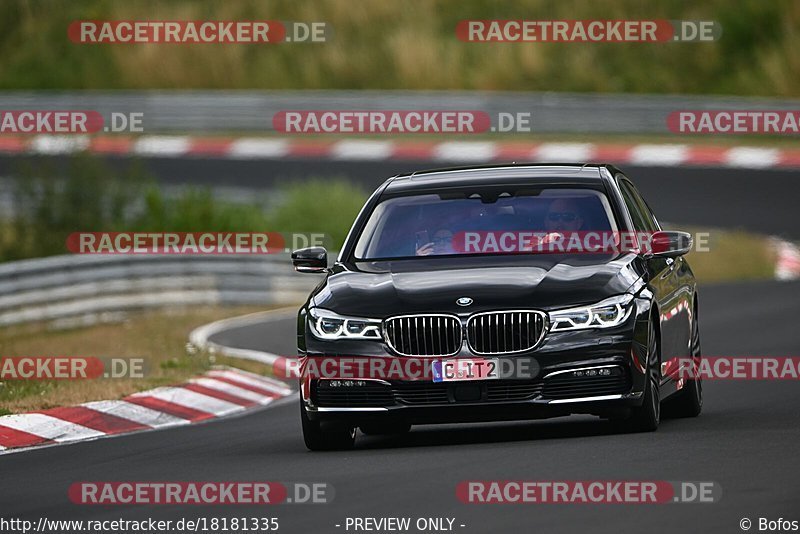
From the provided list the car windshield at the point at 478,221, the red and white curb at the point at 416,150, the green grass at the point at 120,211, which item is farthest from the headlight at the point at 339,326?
the red and white curb at the point at 416,150

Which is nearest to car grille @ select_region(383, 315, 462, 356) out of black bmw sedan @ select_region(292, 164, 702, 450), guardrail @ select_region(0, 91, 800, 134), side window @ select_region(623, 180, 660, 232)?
black bmw sedan @ select_region(292, 164, 702, 450)

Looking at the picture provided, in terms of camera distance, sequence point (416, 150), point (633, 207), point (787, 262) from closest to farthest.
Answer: point (633, 207) < point (787, 262) < point (416, 150)

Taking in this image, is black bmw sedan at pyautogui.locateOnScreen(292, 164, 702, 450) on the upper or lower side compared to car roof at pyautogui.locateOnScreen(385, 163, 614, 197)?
lower

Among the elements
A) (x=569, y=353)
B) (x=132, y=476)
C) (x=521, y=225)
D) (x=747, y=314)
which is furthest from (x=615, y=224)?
(x=747, y=314)

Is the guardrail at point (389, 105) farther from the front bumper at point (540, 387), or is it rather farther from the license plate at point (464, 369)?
the license plate at point (464, 369)

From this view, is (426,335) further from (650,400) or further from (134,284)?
(134,284)

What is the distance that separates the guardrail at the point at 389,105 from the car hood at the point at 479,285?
71.2 ft

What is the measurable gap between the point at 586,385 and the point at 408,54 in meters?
33.0

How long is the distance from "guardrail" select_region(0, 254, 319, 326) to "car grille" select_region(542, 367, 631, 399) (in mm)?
11873

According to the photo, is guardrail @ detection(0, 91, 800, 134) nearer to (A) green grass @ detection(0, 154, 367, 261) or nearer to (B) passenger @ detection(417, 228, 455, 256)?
(A) green grass @ detection(0, 154, 367, 261)

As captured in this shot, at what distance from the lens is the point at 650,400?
35.5 ft

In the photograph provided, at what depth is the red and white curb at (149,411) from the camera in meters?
12.7

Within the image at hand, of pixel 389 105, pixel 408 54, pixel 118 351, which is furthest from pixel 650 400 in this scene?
pixel 408 54

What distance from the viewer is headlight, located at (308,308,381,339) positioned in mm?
10578
